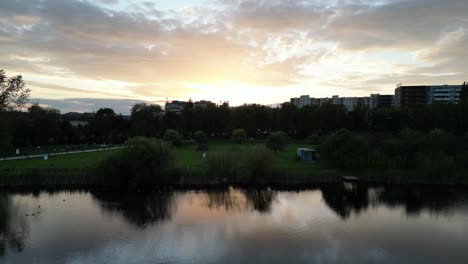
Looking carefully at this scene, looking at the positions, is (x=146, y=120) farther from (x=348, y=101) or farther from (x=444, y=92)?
(x=348, y=101)

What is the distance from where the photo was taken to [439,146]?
53031 millimetres

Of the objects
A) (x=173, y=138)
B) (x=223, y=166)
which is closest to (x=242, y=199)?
(x=223, y=166)

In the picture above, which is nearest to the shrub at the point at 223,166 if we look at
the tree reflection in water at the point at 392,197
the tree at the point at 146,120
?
the tree reflection in water at the point at 392,197

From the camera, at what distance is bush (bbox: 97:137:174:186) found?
1766 inches

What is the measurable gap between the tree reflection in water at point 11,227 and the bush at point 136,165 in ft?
35.0

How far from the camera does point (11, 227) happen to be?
31.2m

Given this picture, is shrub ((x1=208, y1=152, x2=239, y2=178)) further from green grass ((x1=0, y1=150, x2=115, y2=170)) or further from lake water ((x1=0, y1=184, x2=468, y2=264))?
green grass ((x1=0, y1=150, x2=115, y2=170))

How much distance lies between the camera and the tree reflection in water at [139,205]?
1331 inches

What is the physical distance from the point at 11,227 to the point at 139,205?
11253mm

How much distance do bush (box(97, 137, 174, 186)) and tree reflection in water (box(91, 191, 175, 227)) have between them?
2.98 meters

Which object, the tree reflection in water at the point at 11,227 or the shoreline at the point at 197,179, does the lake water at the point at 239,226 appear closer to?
the tree reflection in water at the point at 11,227

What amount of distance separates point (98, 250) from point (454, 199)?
36.0m

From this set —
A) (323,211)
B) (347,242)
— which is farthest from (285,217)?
(347,242)

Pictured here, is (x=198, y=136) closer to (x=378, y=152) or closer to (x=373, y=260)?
(x=378, y=152)
